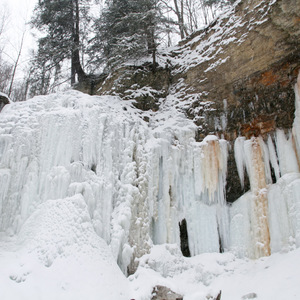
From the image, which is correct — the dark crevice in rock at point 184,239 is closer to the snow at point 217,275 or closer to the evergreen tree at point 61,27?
the snow at point 217,275

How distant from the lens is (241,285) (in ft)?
22.5

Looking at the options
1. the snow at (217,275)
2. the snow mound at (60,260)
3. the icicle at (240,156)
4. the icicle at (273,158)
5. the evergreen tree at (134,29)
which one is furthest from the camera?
the evergreen tree at (134,29)

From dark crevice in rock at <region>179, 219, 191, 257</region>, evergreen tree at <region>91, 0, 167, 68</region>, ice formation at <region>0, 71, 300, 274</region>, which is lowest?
dark crevice in rock at <region>179, 219, 191, 257</region>

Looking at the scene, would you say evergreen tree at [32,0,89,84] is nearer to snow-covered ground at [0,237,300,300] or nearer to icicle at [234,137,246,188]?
icicle at [234,137,246,188]

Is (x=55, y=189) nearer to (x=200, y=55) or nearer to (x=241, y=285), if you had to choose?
(x=241, y=285)

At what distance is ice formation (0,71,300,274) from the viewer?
726cm

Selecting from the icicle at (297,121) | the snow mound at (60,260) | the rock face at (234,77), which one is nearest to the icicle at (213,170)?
the rock face at (234,77)

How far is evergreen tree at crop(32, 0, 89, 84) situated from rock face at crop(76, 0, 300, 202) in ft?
13.1

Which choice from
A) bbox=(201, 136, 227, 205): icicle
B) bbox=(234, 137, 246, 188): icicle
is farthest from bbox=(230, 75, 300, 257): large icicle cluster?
bbox=(201, 136, 227, 205): icicle

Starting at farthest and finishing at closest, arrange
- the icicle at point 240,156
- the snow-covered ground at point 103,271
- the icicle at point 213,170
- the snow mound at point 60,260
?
1. the icicle at point 213,170
2. the icicle at point 240,156
3. the snow-covered ground at point 103,271
4. the snow mound at point 60,260

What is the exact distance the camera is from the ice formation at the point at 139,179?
726 centimetres

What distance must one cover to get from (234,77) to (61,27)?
1013 centimetres

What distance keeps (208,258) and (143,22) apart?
931cm

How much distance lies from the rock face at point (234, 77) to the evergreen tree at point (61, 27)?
4.00 meters
